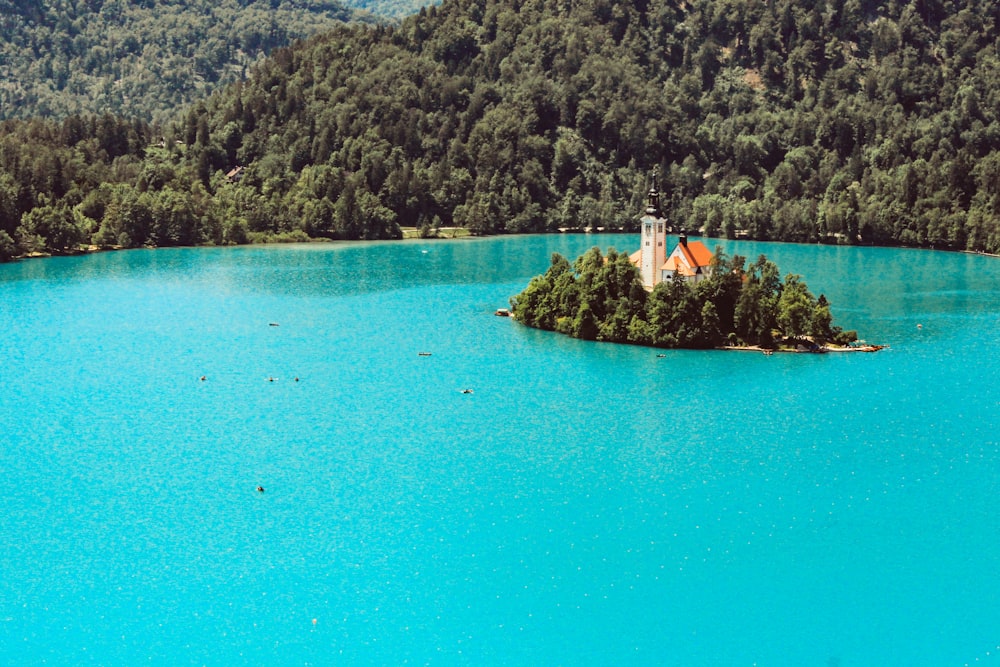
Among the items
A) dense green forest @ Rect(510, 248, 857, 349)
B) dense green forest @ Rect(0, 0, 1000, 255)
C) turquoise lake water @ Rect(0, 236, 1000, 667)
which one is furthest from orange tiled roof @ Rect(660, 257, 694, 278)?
dense green forest @ Rect(0, 0, 1000, 255)

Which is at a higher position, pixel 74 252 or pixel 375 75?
pixel 375 75

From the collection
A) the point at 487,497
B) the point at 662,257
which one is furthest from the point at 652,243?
the point at 487,497

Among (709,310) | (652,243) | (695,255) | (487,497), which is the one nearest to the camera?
(487,497)

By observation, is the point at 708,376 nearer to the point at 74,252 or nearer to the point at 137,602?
the point at 137,602

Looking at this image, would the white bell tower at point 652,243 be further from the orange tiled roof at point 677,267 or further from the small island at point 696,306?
the orange tiled roof at point 677,267

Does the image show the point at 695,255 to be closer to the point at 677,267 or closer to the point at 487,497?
the point at 677,267

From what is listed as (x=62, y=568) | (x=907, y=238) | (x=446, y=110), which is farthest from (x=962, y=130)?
(x=62, y=568)
